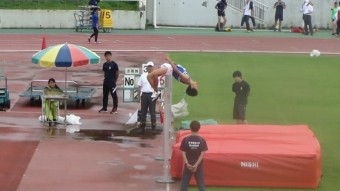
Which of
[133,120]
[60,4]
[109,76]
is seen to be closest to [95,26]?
[60,4]

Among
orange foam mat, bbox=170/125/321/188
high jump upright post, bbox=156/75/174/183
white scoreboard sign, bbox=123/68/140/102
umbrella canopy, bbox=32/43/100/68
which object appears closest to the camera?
orange foam mat, bbox=170/125/321/188

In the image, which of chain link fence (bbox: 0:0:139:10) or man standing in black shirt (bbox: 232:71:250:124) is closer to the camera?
man standing in black shirt (bbox: 232:71:250:124)

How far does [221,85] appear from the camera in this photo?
31.4 meters

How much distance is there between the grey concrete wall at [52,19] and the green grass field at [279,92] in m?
12.3

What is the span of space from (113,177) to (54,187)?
1437mm

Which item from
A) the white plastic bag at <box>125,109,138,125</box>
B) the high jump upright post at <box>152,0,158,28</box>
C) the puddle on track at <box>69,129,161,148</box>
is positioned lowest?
the puddle on track at <box>69,129,161,148</box>

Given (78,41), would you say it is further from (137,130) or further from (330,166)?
(330,166)

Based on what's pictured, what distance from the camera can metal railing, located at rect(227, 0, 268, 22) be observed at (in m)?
54.8

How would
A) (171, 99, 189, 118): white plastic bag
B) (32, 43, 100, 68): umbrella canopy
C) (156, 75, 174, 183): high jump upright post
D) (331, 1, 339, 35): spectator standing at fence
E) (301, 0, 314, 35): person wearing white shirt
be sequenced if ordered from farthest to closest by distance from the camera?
(331, 1, 339, 35): spectator standing at fence, (301, 0, 314, 35): person wearing white shirt, (171, 99, 189, 118): white plastic bag, (32, 43, 100, 68): umbrella canopy, (156, 75, 174, 183): high jump upright post

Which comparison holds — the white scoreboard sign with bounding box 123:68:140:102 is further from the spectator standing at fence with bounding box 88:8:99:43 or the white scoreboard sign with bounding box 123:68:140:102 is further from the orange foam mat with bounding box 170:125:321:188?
the spectator standing at fence with bounding box 88:8:99:43

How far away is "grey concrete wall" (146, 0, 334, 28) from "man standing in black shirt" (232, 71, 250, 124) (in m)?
32.1

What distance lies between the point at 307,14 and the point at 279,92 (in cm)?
2192

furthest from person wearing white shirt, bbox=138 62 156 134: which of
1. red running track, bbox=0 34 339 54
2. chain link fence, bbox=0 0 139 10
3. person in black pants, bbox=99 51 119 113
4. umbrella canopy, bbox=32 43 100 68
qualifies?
chain link fence, bbox=0 0 139 10

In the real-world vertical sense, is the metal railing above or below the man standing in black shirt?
above
